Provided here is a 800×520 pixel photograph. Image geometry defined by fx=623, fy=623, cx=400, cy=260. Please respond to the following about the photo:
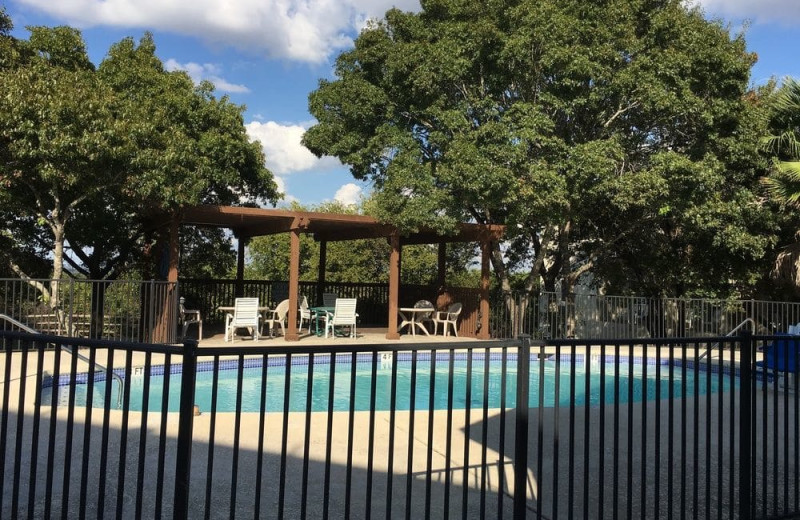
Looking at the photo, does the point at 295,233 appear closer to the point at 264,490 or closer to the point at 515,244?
the point at 515,244

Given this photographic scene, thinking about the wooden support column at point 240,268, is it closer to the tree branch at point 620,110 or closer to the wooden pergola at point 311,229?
the wooden pergola at point 311,229

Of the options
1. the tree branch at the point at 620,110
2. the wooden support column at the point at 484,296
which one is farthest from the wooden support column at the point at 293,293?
the tree branch at the point at 620,110

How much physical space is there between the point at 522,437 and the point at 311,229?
14.6 meters

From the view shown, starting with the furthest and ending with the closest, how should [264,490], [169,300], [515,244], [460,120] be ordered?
[515,244], [460,120], [169,300], [264,490]

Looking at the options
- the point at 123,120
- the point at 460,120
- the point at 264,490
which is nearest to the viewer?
the point at 264,490

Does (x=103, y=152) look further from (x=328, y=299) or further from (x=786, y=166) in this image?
(x=786, y=166)

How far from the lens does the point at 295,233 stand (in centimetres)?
1476

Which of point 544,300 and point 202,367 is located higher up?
point 544,300

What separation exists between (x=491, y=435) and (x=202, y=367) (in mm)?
6504

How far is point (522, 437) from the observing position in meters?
3.20

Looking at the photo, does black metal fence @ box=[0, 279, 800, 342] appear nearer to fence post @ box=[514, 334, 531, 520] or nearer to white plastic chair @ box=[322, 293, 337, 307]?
white plastic chair @ box=[322, 293, 337, 307]

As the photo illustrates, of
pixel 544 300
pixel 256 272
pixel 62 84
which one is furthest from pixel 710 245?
pixel 256 272

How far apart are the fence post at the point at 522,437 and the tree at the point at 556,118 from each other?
9.80 m

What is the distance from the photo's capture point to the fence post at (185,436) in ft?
8.61
